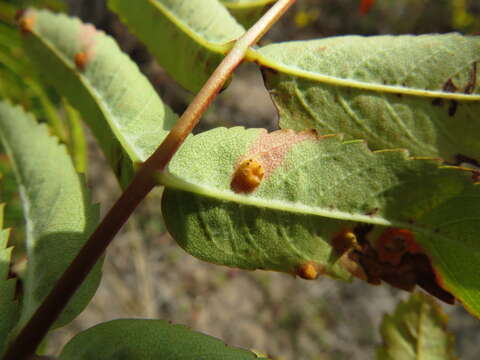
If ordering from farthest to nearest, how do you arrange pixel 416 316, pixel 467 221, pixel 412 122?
pixel 416 316 < pixel 412 122 < pixel 467 221

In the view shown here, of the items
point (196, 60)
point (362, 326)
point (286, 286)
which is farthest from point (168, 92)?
point (196, 60)

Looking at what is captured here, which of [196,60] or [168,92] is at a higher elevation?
[196,60]

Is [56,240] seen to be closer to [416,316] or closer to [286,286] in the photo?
[416,316]

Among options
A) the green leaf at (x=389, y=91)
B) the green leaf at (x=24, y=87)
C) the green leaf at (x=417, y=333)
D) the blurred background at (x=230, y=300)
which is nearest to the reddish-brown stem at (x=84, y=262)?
the green leaf at (x=389, y=91)

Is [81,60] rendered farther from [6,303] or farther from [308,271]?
[308,271]

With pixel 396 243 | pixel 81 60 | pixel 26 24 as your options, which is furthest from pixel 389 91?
pixel 26 24
